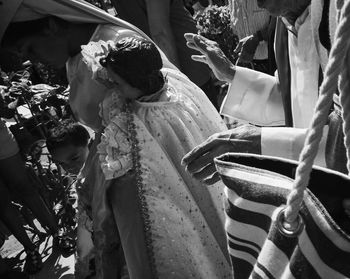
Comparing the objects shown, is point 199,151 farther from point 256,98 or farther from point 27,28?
point 27,28

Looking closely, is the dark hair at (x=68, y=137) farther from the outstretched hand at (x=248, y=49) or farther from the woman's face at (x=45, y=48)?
the outstretched hand at (x=248, y=49)

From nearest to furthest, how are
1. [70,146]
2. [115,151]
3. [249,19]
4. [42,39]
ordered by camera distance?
[115,151]
[42,39]
[70,146]
[249,19]

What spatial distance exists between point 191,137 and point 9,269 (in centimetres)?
231

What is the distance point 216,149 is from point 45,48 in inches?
52.4

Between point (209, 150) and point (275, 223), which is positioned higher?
Result: point (275, 223)

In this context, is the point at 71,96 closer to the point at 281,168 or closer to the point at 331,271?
the point at 281,168

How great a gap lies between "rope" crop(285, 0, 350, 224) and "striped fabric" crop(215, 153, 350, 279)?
0.06 meters

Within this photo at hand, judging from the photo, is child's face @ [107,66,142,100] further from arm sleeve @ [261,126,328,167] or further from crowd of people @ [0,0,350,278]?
arm sleeve @ [261,126,328,167]

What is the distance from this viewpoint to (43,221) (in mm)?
3705

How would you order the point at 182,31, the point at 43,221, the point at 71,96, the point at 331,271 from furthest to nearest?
Result: the point at 43,221 < the point at 182,31 < the point at 71,96 < the point at 331,271

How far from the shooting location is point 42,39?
6.91ft

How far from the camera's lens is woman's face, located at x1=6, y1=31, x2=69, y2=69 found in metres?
2.11

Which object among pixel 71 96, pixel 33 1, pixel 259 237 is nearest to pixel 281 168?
pixel 259 237

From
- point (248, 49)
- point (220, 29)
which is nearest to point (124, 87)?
point (248, 49)
